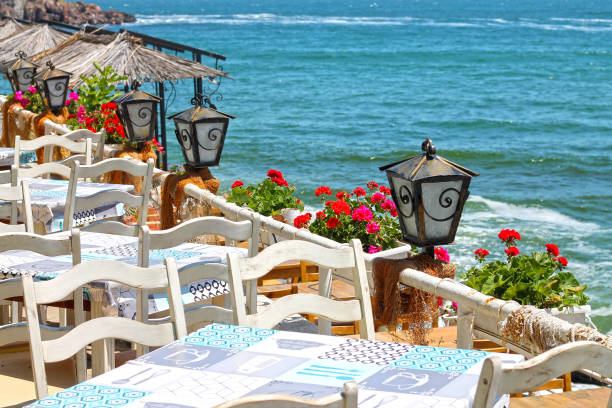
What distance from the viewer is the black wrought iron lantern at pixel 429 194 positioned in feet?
13.3

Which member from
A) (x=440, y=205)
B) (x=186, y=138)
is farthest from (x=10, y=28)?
(x=440, y=205)

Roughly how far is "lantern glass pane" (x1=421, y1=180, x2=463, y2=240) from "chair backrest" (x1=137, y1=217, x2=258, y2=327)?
0.86 metres

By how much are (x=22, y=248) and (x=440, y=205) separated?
1849 millimetres

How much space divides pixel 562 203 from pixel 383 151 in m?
9.24

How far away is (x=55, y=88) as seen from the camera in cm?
1034

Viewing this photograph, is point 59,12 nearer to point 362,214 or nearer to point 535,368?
point 362,214

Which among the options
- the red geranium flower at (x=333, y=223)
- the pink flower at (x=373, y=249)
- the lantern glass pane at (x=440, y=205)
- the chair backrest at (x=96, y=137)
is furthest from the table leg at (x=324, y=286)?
the chair backrest at (x=96, y=137)

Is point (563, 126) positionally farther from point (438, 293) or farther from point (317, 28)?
point (317, 28)

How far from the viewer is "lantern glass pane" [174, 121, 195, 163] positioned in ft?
20.9

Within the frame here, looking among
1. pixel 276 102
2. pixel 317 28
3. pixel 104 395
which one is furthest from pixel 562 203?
pixel 317 28

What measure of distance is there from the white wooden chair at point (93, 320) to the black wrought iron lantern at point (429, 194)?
147cm

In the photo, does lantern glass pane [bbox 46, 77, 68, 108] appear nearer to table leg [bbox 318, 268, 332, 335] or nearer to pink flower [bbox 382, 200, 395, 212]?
pink flower [bbox 382, 200, 395, 212]

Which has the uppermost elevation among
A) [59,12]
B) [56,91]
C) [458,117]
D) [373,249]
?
[59,12]

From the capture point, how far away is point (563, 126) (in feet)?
110
